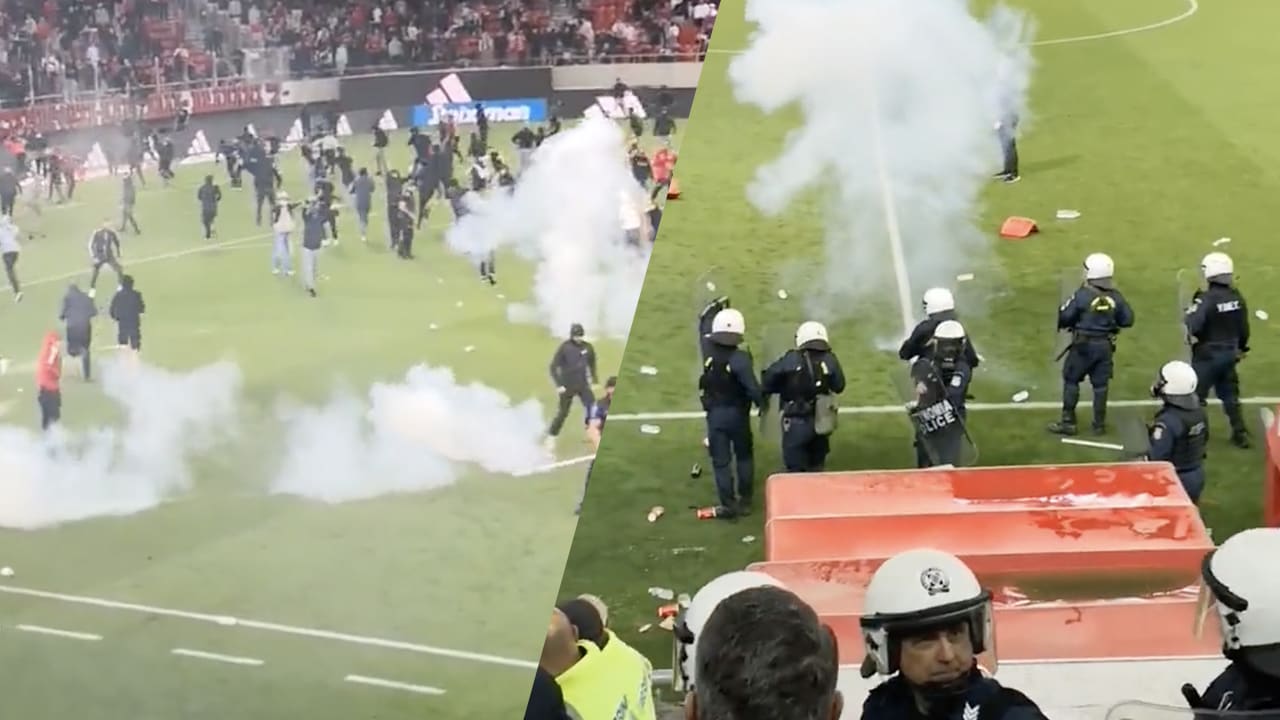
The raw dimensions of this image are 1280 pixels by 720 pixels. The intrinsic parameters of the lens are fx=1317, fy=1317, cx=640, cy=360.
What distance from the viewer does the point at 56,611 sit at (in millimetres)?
8828

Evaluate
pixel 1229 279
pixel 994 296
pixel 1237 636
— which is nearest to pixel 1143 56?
pixel 994 296

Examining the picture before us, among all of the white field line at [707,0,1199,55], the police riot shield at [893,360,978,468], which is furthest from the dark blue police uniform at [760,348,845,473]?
the white field line at [707,0,1199,55]

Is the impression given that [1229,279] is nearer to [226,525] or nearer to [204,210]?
[226,525]

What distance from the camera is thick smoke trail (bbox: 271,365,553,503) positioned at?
1038 centimetres

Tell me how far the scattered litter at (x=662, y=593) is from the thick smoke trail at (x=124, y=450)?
5076 millimetres

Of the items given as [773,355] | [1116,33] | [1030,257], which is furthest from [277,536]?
[1116,33]

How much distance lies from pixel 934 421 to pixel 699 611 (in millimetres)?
4799

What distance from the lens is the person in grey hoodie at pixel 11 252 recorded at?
10445 mm

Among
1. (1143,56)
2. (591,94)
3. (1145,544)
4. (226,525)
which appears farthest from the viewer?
(1143,56)

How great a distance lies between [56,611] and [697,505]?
445cm

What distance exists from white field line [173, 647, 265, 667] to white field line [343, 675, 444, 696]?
710 millimetres

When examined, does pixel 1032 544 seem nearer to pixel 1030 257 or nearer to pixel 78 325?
pixel 1030 257

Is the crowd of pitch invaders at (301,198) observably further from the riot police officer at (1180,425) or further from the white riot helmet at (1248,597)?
the white riot helmet at (1248,597)

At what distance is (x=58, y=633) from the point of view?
8656 mm
